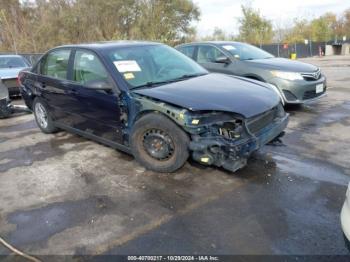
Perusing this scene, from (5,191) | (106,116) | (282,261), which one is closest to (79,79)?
(106,116)

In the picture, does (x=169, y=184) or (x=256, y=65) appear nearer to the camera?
(x=169, y=184)

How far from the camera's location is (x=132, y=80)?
436cm

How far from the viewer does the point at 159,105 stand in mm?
3965

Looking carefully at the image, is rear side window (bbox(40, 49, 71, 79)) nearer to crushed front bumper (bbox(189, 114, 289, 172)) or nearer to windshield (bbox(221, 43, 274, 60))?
crushed front bumper (bbox(189, 114, 289, 172))

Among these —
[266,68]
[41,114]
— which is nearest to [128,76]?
[41,114]

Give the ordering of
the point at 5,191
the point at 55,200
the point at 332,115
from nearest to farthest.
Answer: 1. the point at 55,200
2. the point at 5,191
3. the point at 332,115

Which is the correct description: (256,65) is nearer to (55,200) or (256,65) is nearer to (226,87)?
(226,87)

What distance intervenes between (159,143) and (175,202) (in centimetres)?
86

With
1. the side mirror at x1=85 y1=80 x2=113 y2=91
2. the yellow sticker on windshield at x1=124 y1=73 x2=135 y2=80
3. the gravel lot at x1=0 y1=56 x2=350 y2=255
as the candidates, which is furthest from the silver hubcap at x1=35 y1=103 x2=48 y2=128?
the yellow sticker on windshield at x1=124 y1=73 x2=135 y2=80

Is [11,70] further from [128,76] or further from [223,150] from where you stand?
[223,150]

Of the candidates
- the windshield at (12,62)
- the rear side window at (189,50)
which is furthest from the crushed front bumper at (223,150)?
the windshield at (12,62)

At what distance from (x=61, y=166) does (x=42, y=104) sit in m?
1.84

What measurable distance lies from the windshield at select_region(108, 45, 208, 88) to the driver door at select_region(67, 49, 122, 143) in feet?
0.82

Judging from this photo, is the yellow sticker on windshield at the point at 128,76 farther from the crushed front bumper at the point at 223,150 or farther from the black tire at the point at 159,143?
the crushed front bumper at the point at 223,150
